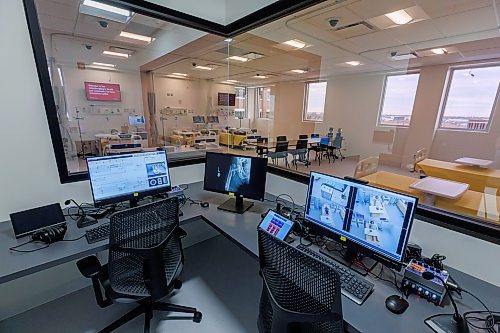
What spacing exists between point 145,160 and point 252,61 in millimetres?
4845

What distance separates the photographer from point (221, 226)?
66.5 inches

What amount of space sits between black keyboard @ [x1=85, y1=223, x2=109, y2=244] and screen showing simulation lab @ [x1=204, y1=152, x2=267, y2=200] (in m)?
0.84

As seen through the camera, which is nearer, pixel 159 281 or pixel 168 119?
pixel 159 281

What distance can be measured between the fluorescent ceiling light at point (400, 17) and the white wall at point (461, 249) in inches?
116

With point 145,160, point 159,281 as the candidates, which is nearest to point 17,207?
point 145,160

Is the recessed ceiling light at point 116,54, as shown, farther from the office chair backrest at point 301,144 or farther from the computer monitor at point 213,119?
the office chair backrest at point 301,144

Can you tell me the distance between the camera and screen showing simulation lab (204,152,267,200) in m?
1.90

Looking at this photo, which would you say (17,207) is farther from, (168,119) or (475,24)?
(168,119)

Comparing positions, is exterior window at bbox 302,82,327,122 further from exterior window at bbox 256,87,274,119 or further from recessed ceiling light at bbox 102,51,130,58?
recessed ceiling light at bbox 102,51,130,58

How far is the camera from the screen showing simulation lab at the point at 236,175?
6.23ft

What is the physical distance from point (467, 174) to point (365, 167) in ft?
3.41

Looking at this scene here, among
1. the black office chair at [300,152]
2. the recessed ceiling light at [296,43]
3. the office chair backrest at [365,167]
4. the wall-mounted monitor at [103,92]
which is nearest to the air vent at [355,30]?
the recessed ceiling light at [296,43]

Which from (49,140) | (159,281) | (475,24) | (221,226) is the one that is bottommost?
(159,281)

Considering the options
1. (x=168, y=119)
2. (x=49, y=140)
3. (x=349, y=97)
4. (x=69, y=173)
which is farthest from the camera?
(x=168, y=119)
